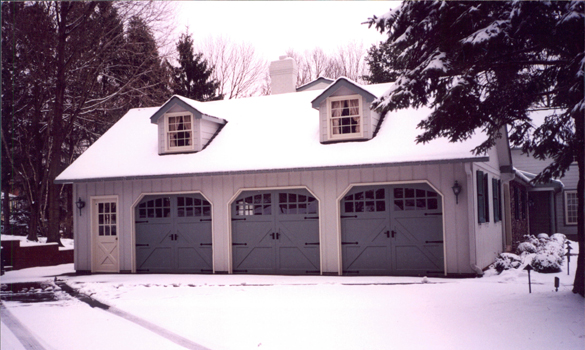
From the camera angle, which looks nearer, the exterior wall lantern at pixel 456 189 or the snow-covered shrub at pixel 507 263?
the exterior wall lantern at pixel 456 189

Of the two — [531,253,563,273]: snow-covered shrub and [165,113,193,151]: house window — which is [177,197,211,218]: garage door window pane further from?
[531,253,563,273]: snow-covered shrub

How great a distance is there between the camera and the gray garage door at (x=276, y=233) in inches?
566

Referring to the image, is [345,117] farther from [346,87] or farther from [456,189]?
[456,189]

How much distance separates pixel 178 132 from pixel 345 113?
16.8 feet

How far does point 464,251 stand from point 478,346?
255 inches

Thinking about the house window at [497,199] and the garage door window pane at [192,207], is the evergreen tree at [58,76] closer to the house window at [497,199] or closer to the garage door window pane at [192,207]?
the garage door window pane at [192,207]

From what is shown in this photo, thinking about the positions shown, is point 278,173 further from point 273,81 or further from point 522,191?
point 522,191

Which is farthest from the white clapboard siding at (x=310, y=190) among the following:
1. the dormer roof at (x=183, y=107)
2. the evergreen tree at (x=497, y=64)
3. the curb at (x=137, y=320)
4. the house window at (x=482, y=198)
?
the evergreen tree at (x=497, y=64)

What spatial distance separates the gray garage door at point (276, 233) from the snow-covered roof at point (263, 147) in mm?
1089

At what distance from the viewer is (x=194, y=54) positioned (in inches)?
1319

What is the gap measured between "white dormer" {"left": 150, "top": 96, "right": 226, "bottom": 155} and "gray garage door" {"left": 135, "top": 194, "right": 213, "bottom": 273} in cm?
157

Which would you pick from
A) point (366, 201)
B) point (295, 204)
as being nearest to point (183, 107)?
point (295, 204)

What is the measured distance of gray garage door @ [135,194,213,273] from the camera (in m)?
15.4

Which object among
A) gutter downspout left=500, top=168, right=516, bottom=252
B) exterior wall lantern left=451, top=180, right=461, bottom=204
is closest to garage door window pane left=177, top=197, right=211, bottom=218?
exterior wall lantern left=451, top=180, right=461, bottom=204
